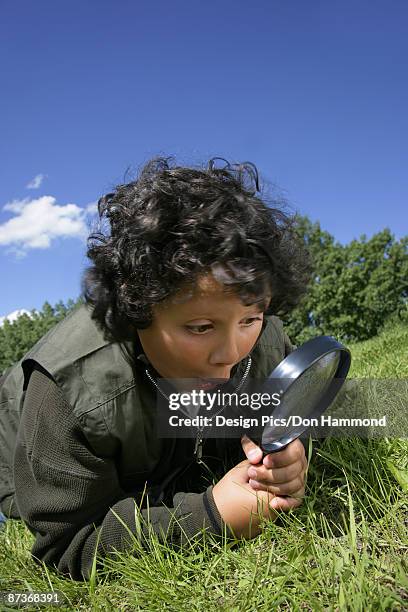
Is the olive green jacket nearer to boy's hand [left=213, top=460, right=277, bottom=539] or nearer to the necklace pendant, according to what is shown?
boy's hand [left=213, top=460, right=277, bottom=539]

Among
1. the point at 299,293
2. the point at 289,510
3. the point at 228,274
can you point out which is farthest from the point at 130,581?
the point at 299,293

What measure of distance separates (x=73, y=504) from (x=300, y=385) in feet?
3.34

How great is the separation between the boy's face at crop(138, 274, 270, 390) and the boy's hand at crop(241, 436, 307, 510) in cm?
37

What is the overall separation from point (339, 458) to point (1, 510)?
6.62ft

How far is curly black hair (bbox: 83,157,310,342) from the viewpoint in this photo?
81.7 inches

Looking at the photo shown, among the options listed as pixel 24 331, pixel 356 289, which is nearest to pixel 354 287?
pixel 356 289

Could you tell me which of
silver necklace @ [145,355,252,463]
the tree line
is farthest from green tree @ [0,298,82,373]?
silver necklace @ [145,355,252,463]

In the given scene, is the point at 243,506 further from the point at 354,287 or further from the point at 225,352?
the point at 354,287

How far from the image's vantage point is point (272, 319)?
291 centimetres

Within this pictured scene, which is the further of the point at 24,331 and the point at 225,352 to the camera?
the point at 24,331

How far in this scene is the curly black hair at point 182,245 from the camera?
6.81ft

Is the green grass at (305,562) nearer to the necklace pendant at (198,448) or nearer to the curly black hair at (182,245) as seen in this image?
the necklace pendant at (198,448)

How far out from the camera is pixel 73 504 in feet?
7.07

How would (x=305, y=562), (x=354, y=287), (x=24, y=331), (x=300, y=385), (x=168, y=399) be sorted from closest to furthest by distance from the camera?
(x=305, y=562), (x=300, y=385), (x=168, y=399), (x=354, y=287), (x=24, y=331)
